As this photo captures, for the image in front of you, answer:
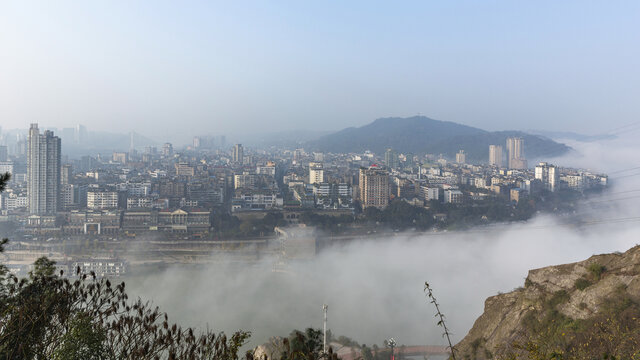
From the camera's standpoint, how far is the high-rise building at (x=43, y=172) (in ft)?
36.5

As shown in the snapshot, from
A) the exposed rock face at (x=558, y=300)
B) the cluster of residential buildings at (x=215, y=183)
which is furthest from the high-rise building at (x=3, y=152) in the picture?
the exposed rock face at (x=558, y=300)

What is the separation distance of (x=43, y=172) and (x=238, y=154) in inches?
356

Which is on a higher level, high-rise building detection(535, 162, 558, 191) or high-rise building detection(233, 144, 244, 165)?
high-rise building detection(233, 144, 244, 165)

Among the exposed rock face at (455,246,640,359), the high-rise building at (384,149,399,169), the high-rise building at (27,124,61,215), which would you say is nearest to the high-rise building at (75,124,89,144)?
the high-rise building at (27,124,61,215)

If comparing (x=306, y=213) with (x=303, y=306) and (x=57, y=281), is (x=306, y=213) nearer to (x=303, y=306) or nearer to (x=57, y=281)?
(x=303, y=306)

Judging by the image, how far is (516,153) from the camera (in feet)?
63.1

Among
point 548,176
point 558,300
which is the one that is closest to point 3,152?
point 558,300

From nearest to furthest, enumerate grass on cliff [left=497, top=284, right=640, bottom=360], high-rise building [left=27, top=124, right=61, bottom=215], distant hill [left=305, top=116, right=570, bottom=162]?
grass on cliff [left=497, top=284, right=640, bottom=360]
high-rise building [left=27, top=124, right=61, bottom=215]
distant hill [left=305, top=116, right=570, bottom=162]

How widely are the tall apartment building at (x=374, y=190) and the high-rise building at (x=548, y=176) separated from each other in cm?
555

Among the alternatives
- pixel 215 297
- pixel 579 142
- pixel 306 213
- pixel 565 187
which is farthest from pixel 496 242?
pixel 215 297

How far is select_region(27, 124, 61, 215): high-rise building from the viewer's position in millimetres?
11117

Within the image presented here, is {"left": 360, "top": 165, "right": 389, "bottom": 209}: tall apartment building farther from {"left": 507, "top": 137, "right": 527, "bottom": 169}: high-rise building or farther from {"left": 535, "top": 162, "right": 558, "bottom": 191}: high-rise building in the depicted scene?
{"left": 507, "top": 137, "right": 527, "bottom": 169}: high-rise building

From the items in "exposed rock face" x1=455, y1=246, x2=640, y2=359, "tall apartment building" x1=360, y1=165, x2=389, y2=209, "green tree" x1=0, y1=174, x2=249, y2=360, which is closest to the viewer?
"green tree" x1=0, y1=174, x2=249, y2=360

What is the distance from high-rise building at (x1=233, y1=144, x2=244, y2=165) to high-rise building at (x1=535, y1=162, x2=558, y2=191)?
11.3 meters
